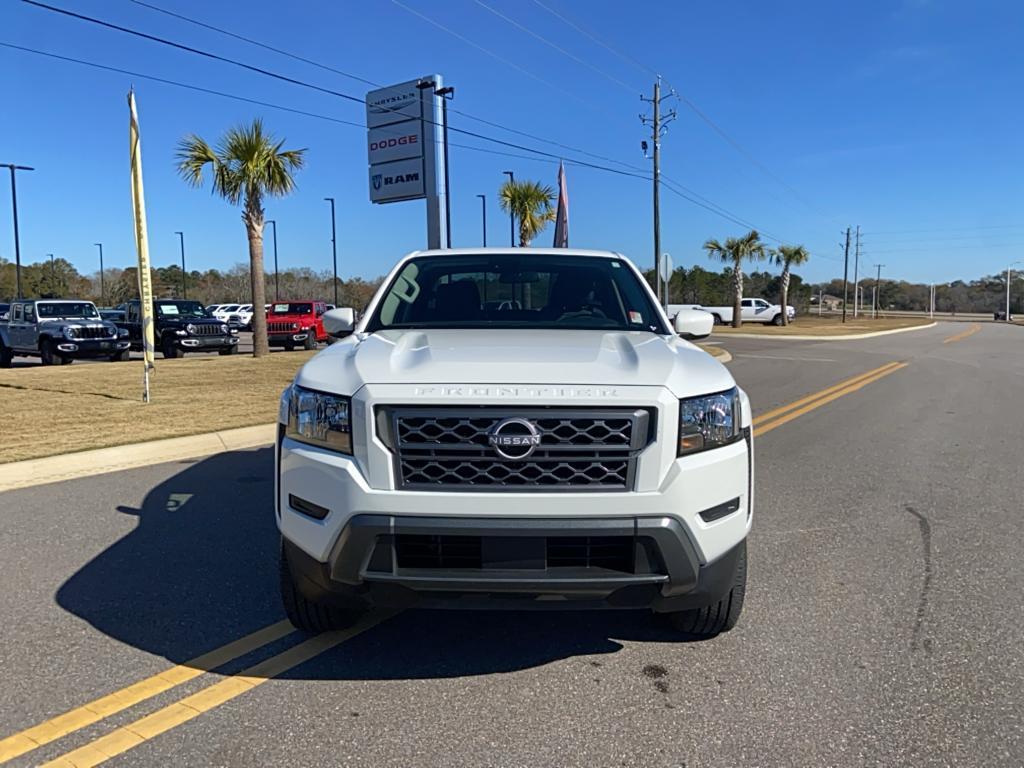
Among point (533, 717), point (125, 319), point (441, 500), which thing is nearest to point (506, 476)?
point (441, 500)

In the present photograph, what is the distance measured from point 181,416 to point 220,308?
46516 mm

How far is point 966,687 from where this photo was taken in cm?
309

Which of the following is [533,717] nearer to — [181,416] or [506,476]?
[506,476]

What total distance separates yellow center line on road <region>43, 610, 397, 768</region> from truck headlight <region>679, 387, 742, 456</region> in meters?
1.76

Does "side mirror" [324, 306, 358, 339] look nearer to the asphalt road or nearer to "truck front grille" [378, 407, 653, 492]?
the asphalt road

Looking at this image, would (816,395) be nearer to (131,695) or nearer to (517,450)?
(517,450)

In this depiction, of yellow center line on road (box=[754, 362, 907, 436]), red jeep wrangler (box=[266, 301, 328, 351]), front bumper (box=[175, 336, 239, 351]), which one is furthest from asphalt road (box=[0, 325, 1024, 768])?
red jeep wrangler (box=[266, 301, 328, 351])

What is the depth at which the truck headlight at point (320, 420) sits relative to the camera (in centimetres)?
290

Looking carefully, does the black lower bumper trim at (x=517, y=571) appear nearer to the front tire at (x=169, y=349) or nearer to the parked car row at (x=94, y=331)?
the parked car row at (x=94, y=331)

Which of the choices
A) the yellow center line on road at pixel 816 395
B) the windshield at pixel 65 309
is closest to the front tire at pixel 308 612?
the yellow center line on road at pixel 816 395

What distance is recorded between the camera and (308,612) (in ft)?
11.0

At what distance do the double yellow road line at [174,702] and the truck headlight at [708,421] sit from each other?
176 cm

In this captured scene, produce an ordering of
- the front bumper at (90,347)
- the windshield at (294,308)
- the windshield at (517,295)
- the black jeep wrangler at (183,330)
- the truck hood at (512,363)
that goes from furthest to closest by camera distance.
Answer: the windshield at (294,308), the black jeep wrangler at (183,330), the front bumper at (90,347), the windshield at (517,295), the truck hood at (512,363)

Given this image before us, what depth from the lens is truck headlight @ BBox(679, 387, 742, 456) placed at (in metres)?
2.90
